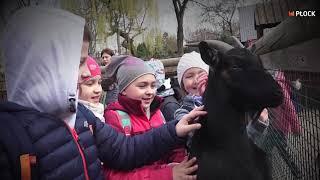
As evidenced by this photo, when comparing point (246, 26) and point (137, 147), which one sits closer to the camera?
point (137, 147)

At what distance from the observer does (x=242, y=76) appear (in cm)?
135

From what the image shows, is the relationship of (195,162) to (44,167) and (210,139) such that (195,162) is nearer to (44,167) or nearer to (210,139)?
(210,139)

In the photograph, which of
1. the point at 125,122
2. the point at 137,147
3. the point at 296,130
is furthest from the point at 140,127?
the point at 296,130

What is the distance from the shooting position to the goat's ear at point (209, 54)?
1.43 metres

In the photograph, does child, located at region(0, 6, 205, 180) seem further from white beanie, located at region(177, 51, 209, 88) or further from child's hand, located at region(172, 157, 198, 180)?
white beanie, located at region(177, 51, 209, 88)

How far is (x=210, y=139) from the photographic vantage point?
1417 millimetres

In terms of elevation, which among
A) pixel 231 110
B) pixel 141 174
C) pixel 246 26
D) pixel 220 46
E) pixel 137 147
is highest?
pixel 246 26

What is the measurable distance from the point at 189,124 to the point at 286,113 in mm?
867

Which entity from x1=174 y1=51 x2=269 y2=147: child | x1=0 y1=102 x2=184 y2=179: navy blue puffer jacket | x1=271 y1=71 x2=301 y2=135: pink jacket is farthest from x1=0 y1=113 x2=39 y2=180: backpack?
x1=271 y1=71 x2=301 y2=135: pink jacket

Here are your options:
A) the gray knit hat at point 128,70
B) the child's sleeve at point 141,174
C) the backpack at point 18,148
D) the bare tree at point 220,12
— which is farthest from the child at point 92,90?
the bare tree at point 220,12

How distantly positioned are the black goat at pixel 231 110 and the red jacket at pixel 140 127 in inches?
7.7

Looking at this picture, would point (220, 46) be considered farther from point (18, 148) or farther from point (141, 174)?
point (18, 148)

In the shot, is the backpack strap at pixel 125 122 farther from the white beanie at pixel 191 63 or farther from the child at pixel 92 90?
the white beanie at pixel 191 63

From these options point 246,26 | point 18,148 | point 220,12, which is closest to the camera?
point 18,148
